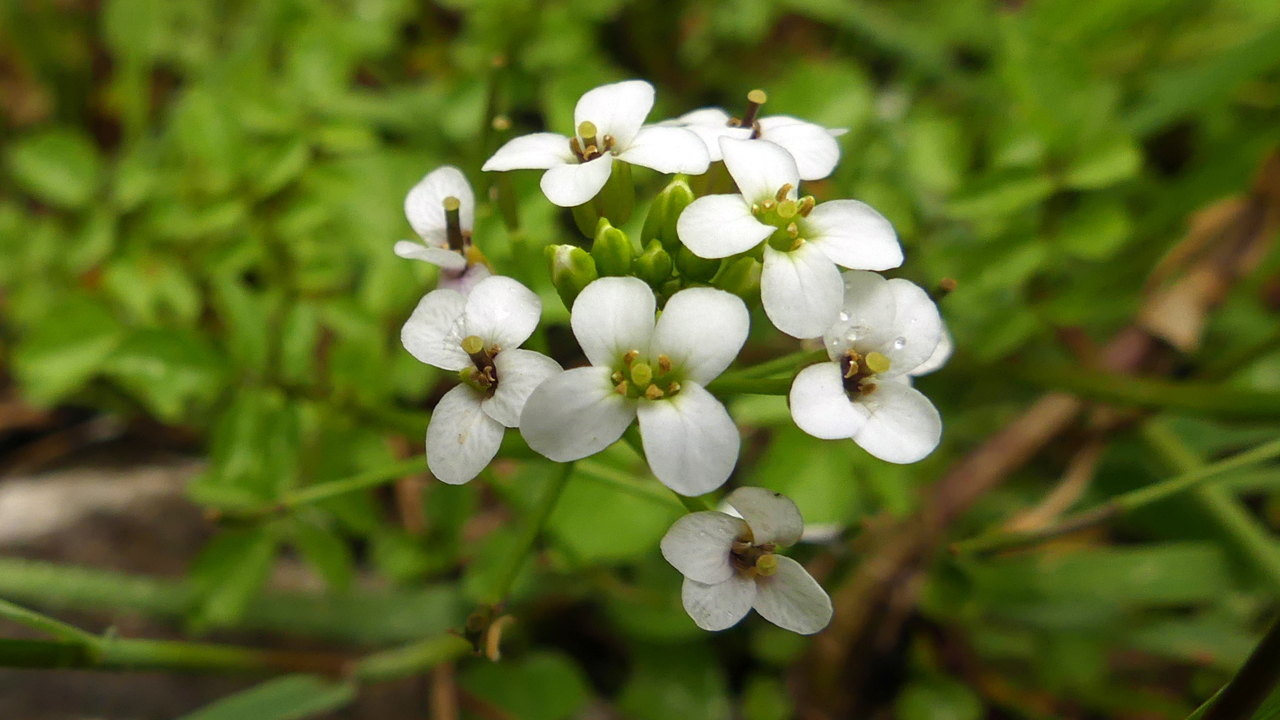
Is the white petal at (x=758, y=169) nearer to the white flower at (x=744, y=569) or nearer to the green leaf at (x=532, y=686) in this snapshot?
the white flower at (x=744, y=569)

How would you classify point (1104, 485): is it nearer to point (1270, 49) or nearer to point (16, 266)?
point (1270, 49)

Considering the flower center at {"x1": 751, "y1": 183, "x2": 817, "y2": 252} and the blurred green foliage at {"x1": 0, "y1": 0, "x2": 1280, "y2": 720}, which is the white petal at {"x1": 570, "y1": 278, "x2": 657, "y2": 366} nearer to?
the flower center at {"x1": 751, "y1": 183, "x2": 817, "y2": 252}

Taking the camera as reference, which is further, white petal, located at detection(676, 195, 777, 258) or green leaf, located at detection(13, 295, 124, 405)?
green leaf, located at detection(13, 295, 124, 405)

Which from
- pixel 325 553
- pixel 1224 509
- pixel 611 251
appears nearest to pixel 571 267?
pixel 611 251

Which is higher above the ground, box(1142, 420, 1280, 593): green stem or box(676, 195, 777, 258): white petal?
box(676, 195, 777, 258): white petal

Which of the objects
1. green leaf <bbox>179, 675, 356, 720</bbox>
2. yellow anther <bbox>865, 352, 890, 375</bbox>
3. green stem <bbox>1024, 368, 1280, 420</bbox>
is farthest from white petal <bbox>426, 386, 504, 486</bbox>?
green stem <bbox>1024, 368, 1280, 420</bbox>

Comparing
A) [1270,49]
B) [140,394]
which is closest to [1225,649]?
[1270,49]
